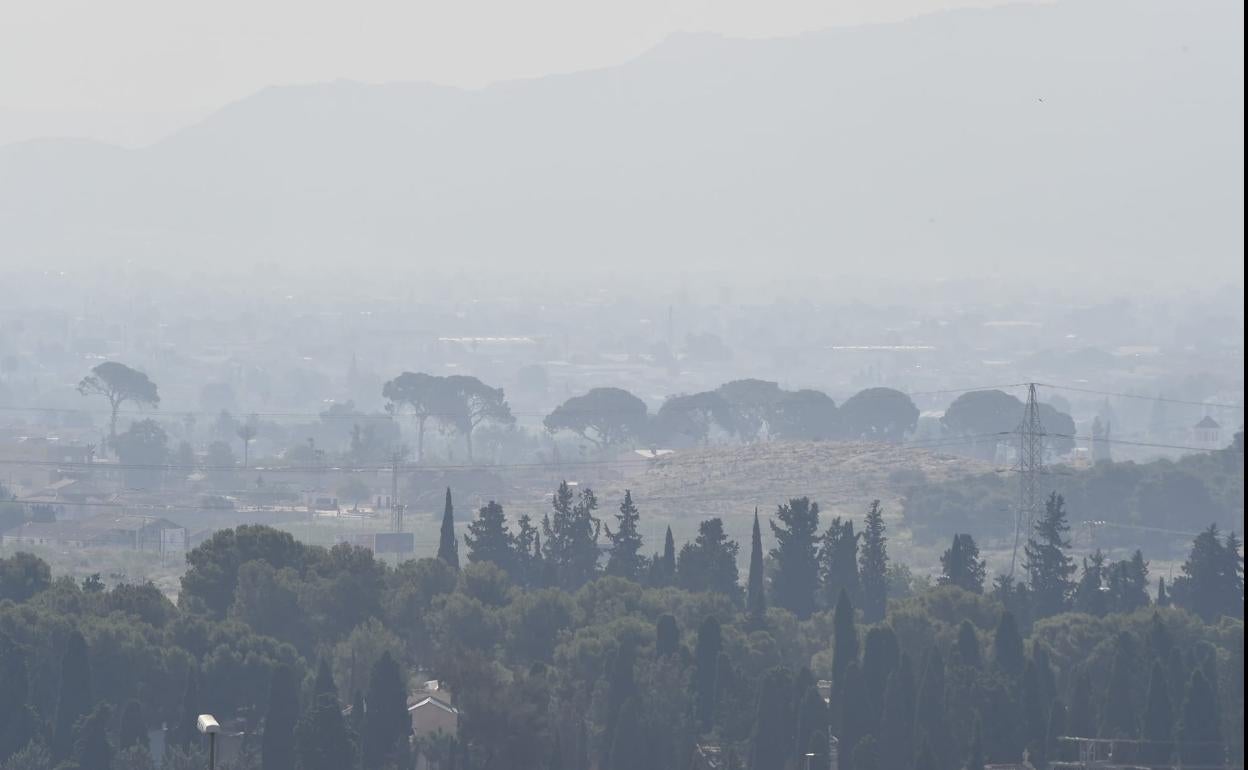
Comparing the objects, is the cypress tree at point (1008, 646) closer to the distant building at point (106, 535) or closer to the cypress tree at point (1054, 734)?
the cypress tree at point (1054, 734)

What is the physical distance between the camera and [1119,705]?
42781 millimetres

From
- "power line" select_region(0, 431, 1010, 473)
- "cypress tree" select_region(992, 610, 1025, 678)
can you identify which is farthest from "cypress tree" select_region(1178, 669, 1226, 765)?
"power line" select_region(0, 431, 1010, 473)

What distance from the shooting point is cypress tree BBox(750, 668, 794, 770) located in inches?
1613

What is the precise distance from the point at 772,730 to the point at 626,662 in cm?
344

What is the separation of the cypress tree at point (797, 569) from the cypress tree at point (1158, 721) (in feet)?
47.3

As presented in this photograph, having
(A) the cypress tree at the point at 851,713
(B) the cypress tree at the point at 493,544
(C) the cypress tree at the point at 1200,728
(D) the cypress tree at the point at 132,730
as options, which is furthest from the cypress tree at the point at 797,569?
(D) the cypress tree at the point at 132,730

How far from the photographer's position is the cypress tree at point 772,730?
134ft

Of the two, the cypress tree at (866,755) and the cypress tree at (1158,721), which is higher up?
the cypress tree at (1158,721)

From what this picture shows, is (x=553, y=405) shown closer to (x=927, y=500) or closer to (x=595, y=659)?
(x=927, y=500)

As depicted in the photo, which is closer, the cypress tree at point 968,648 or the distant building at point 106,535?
the cypress tree at point 968,648

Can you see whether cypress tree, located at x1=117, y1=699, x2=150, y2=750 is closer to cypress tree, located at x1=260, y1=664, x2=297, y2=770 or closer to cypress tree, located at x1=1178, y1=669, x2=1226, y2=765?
cypress tree, located at x1=260, y1=664, x2=297, y2=770

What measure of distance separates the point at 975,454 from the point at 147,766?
90.2 metres

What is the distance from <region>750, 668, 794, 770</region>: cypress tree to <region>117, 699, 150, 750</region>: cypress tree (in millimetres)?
10225

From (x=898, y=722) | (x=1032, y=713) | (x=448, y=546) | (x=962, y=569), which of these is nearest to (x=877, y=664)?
(x=898, y=722)
